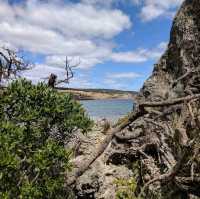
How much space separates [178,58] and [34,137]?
26.1ft

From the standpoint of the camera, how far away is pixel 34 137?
1146 cm

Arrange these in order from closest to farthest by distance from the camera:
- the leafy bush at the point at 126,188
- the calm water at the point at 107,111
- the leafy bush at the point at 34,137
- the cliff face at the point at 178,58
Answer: the leafy bush at the point at 34,137, the leafy bush at the point at 126,188, the cliff face at the point at 178,58, the calm water at the point at 107,111

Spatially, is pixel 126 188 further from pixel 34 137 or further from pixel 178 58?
pixel 178 58

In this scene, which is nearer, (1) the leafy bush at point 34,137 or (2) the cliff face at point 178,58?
(1) the leafy bush at point 34,137

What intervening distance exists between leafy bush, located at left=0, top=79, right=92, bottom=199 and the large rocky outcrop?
1999mm

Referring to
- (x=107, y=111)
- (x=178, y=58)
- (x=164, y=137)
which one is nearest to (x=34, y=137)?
(x=164, y=137)

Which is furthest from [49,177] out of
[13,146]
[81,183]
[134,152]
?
[134,152]

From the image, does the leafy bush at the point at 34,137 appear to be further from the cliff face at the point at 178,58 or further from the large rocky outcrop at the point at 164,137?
the cliff face at the point at 178,58

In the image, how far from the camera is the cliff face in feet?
54.0

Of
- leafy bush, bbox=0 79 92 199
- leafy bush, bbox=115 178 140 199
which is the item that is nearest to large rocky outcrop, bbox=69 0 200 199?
leafy bush, bbox=115 178 140 199

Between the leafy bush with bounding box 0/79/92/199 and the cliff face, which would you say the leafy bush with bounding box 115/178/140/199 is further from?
the cliff face

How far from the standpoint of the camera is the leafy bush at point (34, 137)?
9.96 meters

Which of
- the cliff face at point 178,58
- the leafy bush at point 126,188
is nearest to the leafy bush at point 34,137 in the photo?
the leafy bush at point 126,188

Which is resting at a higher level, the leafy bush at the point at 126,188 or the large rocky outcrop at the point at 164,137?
the large rocky outcrop at the point at 164,137
